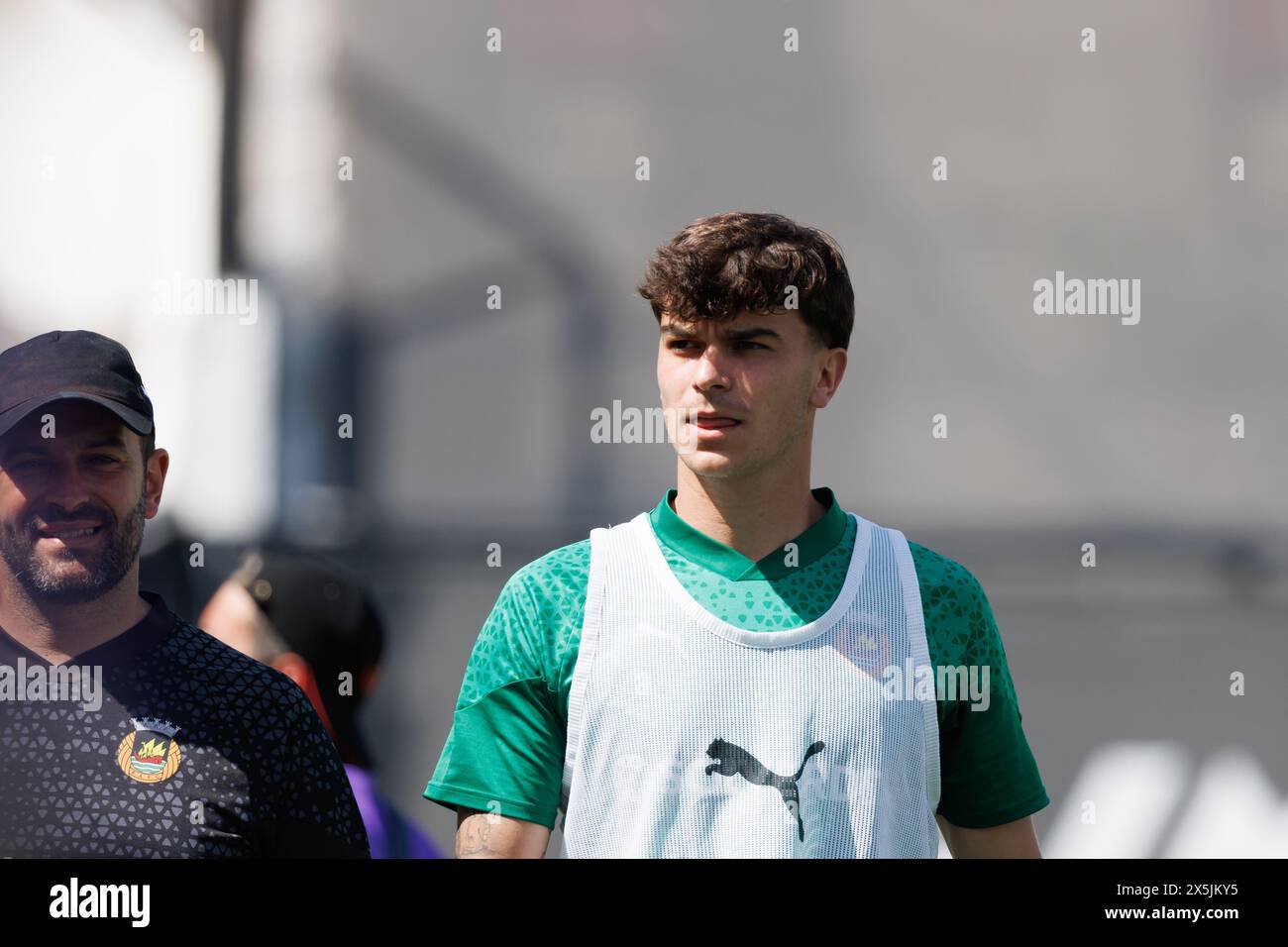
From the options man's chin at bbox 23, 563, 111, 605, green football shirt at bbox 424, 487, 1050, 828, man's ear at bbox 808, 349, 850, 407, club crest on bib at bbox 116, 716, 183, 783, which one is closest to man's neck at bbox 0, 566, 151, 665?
man's chin at bbox 23, 563, 111, 605

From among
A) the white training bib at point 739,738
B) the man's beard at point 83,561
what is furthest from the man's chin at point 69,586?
the white training bib at point 739,738

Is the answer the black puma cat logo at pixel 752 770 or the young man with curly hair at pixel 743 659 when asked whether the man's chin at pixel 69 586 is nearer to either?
the young man with curly hair at pixel 743 659

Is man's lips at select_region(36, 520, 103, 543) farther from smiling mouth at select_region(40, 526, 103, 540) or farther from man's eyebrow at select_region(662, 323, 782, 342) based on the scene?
man's eyebrow at select_region(662, 323, 782, 342)

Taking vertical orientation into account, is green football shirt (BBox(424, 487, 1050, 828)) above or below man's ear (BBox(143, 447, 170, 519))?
below

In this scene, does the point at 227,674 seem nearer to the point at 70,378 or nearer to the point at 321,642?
the point at 70,378

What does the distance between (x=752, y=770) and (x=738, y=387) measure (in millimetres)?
549

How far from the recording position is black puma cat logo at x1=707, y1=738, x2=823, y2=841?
6.24 feet

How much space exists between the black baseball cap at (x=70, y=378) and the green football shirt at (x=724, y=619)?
0.62 m

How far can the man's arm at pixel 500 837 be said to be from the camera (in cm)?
189

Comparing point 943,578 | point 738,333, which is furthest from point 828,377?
point 943,578

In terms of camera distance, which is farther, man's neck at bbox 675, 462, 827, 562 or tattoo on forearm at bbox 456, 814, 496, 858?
man's neck at bbox 675, 462, 827, 562

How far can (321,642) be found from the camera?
3.15 metres
